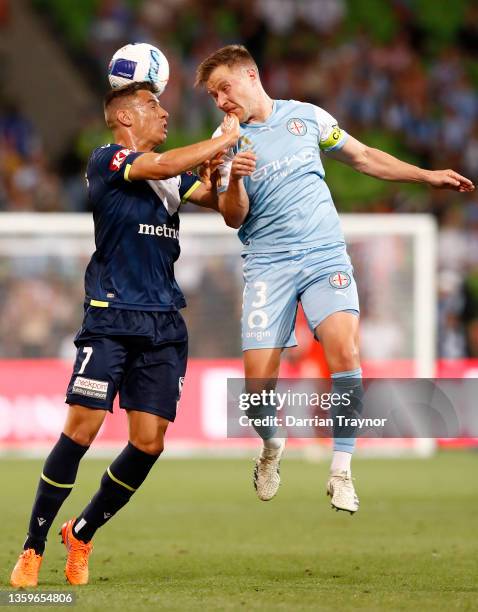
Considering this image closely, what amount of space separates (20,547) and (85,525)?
1540 millimetres

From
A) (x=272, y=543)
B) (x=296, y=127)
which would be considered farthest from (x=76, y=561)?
(x=296, y=127)

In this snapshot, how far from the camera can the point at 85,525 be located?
7.28 metres

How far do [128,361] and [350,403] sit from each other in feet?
4.04

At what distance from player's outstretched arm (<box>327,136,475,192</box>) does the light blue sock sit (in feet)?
3.72

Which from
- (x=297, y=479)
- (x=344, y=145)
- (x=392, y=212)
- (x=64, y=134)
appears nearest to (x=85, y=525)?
(x=344, y=145)

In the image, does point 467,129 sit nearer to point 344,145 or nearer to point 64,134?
point 64,134

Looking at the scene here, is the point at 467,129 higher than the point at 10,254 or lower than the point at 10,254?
higher

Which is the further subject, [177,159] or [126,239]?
[126,239]

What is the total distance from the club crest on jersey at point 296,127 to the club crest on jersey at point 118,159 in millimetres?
965

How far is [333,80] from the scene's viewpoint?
2080 centimetres

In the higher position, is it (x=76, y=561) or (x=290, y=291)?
(x=290, y=291)

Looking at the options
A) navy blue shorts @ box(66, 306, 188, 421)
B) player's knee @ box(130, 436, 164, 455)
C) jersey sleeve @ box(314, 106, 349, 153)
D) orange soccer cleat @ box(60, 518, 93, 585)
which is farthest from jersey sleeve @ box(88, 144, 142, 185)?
orange soccer cleat @ box(60, 518, 93, 585)

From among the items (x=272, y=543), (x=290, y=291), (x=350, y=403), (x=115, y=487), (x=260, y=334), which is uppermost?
(x=290, y=291)

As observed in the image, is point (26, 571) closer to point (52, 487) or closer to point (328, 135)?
point (52, 487)
